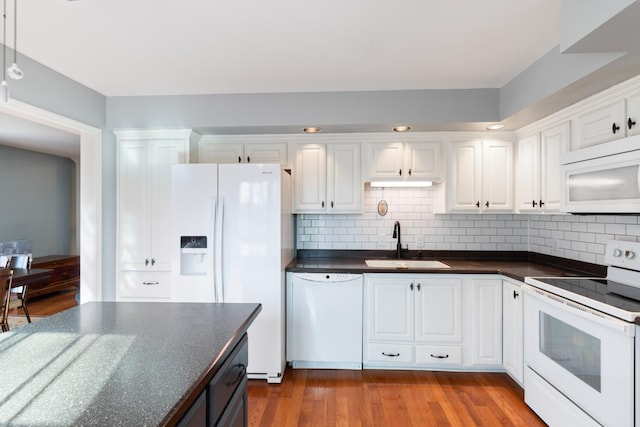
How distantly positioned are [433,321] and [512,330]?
0.59 meters

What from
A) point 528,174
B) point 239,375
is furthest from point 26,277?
point 528,174

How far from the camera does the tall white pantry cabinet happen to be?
293 centimetres

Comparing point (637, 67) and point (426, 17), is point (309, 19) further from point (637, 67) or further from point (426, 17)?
point (637, 67)

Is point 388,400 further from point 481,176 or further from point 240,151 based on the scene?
point 240,151

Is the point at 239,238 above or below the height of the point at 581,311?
above

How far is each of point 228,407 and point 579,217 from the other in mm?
2962

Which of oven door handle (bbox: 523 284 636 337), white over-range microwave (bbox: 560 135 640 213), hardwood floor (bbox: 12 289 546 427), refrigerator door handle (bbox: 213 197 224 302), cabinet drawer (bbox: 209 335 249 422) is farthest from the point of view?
refrigerator door handle (bbox: 213 197 224 302)

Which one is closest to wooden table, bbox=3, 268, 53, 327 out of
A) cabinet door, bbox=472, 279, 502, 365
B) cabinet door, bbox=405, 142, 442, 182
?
cabinet door, bbox=405, 142, 442, 182

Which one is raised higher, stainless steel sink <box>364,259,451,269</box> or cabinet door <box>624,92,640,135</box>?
cabinet door <box>624,92,640,135</box>

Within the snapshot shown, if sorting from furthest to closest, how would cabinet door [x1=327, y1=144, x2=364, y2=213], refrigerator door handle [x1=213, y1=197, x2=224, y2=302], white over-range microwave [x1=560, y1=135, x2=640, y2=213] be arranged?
cabinet door [x1=327, y1=144, x2=364, y2=213]
refrigerator door handle [x1=213, y1=197, x2=224, y2=302]
white over-range microwave [x1=560, y1=135, x2=640, y2=213]

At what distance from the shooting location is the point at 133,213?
2.96 m

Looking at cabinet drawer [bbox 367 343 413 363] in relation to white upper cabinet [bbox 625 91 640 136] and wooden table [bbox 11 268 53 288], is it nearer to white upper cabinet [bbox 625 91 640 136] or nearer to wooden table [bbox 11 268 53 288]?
white upper cabinet [bbox 625 91 640 136]

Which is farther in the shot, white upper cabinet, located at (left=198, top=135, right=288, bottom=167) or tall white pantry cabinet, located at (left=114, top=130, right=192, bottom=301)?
white upper cabinet, located at (left=198, top=135, right=288, bottom=167)

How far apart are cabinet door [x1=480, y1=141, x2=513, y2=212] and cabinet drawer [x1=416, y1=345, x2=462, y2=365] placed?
130 centimetres
